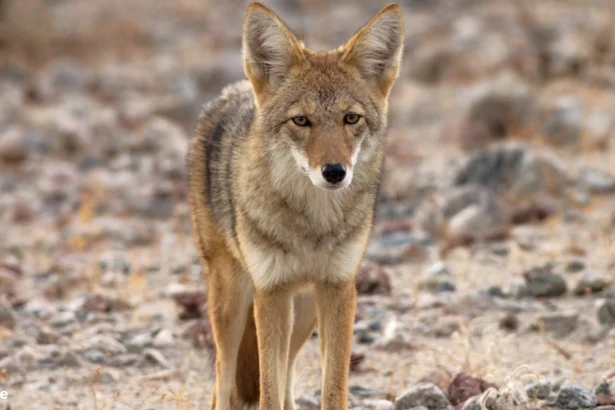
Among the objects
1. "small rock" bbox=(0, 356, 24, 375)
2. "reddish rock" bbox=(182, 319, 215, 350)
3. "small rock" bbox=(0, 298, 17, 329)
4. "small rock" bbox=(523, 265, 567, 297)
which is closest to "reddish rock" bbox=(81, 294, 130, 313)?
"small rock" bbox=(0, 298, 17, 329)

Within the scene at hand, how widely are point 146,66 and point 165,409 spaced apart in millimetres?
16409

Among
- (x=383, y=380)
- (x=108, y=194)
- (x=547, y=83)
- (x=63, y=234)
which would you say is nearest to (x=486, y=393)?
(x=383, y=380)

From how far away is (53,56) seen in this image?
21547mm

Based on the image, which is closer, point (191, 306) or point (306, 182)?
point (306, 182)

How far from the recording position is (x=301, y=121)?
5000 millimetres

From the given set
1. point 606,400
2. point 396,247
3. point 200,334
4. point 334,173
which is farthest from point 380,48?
point 396,247

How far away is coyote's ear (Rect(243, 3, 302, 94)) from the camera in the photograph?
5.20m

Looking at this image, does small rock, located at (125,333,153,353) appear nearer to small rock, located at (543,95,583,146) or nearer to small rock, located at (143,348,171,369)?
small rock, located at (143,348,171,369)

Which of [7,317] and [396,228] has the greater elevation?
[396,228]

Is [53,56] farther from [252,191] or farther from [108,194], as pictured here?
[252,191]

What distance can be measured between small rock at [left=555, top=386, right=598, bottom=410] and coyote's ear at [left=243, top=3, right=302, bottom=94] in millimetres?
2168

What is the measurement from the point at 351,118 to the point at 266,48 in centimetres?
63

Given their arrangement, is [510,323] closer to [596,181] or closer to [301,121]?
[301,121]

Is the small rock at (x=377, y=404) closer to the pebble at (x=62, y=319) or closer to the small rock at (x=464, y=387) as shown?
the small rock at (x=464, y=387)
